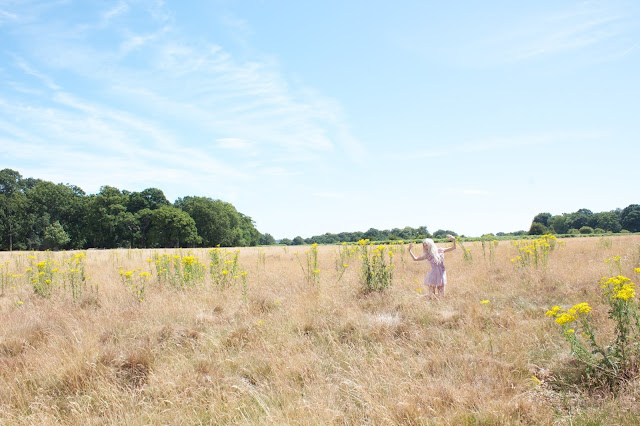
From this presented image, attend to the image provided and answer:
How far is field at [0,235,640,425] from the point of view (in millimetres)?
2789

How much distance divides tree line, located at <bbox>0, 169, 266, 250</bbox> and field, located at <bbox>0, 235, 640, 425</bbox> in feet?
155

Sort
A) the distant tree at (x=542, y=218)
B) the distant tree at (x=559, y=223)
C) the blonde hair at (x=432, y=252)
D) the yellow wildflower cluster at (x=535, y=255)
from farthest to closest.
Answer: the distant tree at (x=542, y=218)
the distant tree at (x=559, y=223)
the yellow wildflower cluster at (x=535, y=255)
the blonde hair at (x=432, y=252)

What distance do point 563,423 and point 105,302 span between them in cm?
688

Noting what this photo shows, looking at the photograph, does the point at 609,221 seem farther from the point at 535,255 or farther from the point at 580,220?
the point at 535,255

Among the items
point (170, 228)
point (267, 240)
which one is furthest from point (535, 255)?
point (267, 240)

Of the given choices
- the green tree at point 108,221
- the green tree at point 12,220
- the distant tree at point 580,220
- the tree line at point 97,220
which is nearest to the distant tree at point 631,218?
the distant tree at point 580,220

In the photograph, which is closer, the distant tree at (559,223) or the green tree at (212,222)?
the green tree at (212,222)

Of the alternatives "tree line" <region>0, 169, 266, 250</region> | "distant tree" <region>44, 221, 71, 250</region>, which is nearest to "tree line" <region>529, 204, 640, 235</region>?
"tree line" <region>0, 169, 266, 250</region>

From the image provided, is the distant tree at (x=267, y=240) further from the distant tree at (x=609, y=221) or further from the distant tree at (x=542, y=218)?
the distant tree at (x=609, y=221)

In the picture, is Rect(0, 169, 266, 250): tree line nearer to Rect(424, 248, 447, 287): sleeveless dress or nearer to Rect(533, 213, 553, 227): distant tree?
Rect(424, 248, 447, 287): sleeveless dress

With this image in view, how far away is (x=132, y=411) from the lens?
3.12 meters

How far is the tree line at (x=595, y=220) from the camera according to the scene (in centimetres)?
6847

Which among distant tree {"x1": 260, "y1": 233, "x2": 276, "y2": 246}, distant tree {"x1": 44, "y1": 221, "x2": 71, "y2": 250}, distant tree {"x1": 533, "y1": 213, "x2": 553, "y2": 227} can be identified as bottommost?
distant tree {"x1": 260, "y1": 233, "x2": 276, "y2": 246}

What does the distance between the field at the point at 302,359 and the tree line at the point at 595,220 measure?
74603 mm
